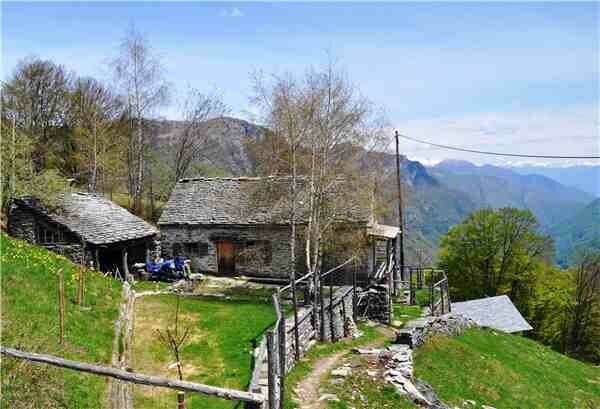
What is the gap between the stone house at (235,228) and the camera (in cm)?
2819

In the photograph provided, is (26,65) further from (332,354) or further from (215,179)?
(332,354)

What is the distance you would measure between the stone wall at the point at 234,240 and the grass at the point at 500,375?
10.7 meters

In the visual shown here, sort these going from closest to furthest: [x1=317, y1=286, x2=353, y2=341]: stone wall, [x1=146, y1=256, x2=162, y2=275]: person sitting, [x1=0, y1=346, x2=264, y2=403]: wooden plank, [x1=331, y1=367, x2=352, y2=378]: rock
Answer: [x1=0, y1=346, x2=264, y2=403]: wooden plank
[x1=331, y1=367, x2=352, y2=378]: rock
[x1=317, y1=286, x2=353, y2=341]: stone wall
[x1=146, y1=256, x2=162, y2=275]: person sitting

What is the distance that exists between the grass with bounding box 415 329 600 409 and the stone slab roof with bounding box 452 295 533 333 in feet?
19.3

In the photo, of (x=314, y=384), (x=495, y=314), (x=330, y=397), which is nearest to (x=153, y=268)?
(x=314, y=384)

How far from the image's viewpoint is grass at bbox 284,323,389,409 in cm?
1399

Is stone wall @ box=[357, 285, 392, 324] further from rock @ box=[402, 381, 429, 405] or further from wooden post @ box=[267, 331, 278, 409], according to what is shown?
wooden post @ box=[267, 331, 278, 409]

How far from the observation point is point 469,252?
4881 centimetres

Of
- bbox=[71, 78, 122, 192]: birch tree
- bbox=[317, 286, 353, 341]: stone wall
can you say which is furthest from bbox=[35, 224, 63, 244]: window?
bbox=[317, 286, 353, 341]: stone wall

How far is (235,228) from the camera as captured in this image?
95.9ft

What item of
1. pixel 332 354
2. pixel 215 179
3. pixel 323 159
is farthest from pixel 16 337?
pixel 215 179

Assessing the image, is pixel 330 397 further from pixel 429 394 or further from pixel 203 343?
pixel 203 343

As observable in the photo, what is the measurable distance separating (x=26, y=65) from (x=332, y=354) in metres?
36.8

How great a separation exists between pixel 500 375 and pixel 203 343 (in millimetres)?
11640
